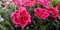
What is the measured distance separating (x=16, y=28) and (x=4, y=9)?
0.77ft

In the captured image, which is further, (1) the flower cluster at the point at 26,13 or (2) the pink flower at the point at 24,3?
(2) the pink flower at the point at 24,3

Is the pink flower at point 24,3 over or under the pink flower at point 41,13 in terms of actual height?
over

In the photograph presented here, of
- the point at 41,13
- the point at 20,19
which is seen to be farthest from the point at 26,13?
the point at 41,13

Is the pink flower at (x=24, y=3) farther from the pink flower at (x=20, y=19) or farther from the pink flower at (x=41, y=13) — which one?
the pink flower at (x=20, y=19)

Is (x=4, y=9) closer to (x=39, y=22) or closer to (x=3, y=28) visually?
(x=3, y=28)

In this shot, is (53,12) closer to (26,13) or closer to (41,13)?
(41,13)

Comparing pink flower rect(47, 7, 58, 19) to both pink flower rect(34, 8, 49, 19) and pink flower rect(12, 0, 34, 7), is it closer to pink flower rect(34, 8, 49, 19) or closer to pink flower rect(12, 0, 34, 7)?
pink flower rect(34, 8, 49, 19)

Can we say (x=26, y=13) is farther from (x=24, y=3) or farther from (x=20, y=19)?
(x=24, y=3)

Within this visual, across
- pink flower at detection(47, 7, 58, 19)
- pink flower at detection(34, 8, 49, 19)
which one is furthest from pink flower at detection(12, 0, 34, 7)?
pink flower at detection(47, 7, 58, 19)

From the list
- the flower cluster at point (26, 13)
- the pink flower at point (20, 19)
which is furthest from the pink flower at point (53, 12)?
the pink flower at point (20, 19)

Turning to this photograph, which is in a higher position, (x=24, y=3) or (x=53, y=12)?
(x=24, y=3)

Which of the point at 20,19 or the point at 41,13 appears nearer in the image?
the point at 20,19

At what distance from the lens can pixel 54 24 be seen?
1.80 meters

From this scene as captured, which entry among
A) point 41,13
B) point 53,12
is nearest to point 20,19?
point 41,13
